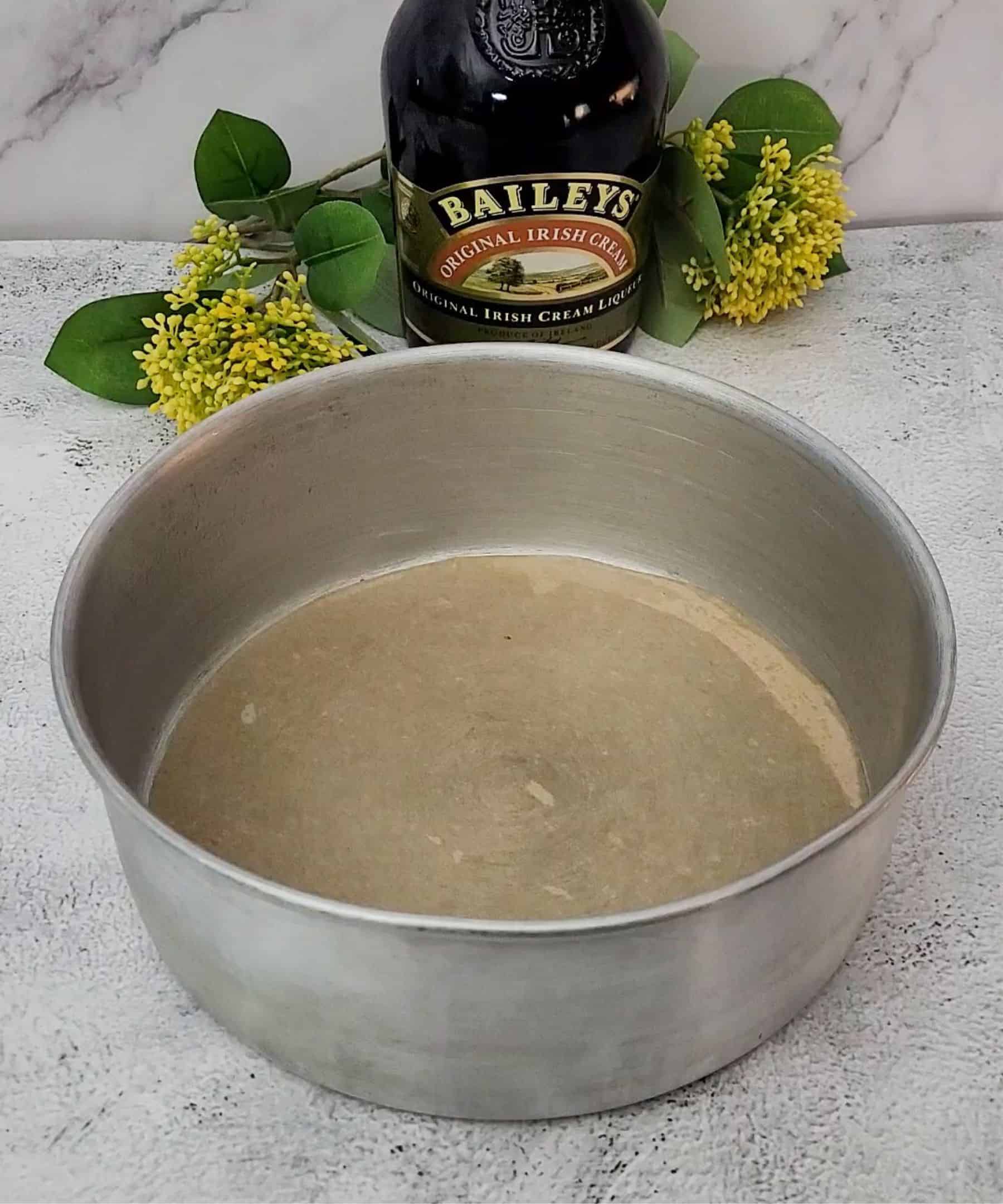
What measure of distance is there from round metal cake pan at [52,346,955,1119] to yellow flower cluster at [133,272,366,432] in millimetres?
40

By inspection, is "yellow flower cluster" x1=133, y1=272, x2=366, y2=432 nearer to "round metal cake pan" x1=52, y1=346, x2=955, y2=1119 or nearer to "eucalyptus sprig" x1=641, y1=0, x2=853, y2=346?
"round metal cake pan" x1=52, y1=346, x2=955, y2=1119

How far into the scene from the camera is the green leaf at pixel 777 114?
672 mm

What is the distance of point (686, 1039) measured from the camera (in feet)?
1.31

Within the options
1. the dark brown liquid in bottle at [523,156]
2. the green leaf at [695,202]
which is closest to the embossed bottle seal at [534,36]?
the dark brown liquid in bottle at [523,156]

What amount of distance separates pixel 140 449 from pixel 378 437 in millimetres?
126

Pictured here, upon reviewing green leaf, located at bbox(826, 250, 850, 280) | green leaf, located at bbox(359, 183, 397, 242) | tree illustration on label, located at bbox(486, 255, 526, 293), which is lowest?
green leaf, located at bbox(826, 250, 850, 280)

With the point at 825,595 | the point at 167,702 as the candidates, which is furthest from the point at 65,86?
the point at 825,595

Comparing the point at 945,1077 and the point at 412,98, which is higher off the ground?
the point at 412,98

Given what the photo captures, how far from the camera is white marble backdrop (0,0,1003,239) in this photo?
66 centimetres

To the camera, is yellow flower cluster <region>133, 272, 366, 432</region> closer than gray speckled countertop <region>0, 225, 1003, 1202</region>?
No

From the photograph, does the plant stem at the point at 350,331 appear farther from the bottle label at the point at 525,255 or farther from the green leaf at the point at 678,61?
the green leaf at the point at 678,61

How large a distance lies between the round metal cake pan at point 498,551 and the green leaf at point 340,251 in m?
0.06

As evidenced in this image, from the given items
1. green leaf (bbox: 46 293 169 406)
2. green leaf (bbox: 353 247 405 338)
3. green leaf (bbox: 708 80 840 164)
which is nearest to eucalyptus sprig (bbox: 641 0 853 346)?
green leaf (bbox: 708 80 840 164)

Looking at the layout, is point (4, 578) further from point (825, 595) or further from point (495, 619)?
point (825, 595)
